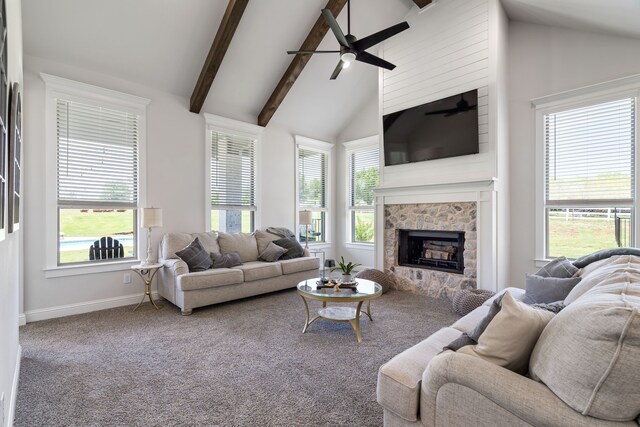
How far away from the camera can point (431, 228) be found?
4734 mm

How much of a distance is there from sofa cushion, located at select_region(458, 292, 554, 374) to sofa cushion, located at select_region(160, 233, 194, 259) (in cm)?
395

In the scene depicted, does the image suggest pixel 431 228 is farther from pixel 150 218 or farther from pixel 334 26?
pixel 150 218

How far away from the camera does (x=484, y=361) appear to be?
1336 millimetres

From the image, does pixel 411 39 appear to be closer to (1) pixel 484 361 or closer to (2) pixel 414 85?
(2) pixel 414 85

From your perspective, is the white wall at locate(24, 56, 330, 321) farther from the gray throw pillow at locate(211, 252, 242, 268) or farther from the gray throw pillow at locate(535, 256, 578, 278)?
the gray throw pillow at locate(535, 256, 578, 278)

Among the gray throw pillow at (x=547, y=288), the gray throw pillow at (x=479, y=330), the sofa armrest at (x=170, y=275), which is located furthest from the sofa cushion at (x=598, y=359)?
the sofa armrest at (x=170, y=275)

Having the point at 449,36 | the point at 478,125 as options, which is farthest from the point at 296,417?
the point at 449,36

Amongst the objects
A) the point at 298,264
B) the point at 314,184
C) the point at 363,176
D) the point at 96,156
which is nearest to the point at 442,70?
the point at 363,176

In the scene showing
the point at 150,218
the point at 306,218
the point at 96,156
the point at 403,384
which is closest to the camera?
the point at 403,384

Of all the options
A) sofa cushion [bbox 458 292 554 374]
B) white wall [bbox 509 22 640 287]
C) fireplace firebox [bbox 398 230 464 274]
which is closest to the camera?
sofa cushion [bbox 458 292 554 374]

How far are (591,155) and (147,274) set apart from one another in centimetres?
609

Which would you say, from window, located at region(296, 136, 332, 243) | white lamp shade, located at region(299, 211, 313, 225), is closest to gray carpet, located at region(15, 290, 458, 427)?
white lamp shade, located at region(299, 211, 313, 225)

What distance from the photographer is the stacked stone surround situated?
14.3ft

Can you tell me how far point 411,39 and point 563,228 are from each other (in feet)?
11.7
